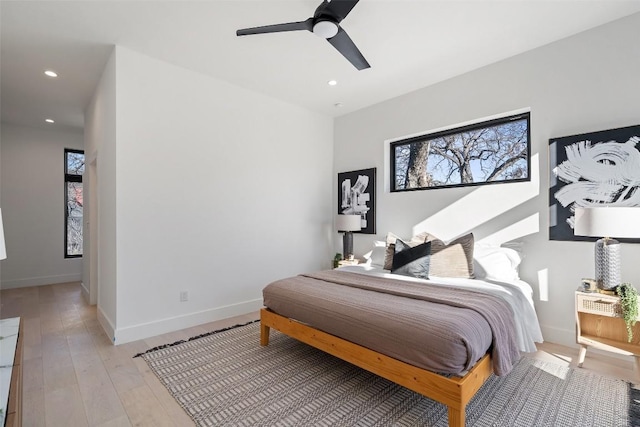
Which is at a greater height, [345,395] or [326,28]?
[326,28]

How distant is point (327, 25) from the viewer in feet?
6.61

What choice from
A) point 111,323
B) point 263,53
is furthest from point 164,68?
point 111,323

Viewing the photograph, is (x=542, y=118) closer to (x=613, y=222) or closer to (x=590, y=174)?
(x=590, y=174)

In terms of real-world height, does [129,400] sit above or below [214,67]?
below

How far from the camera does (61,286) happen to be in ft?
17.1

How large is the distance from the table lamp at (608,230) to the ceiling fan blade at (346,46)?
6.76 feet

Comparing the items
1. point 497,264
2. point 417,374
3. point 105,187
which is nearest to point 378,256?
point 497,264

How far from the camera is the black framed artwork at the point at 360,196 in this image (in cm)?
436

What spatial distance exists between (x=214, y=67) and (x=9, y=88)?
8.92ft

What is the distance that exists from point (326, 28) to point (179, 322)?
3.10m

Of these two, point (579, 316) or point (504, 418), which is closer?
point (504, 418)

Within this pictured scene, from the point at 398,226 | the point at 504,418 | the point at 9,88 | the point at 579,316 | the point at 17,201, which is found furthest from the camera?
the point at 17,201

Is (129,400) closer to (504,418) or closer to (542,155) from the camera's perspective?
(504,418)

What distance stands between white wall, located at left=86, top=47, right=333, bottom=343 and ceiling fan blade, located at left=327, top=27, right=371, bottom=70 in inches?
71.4
